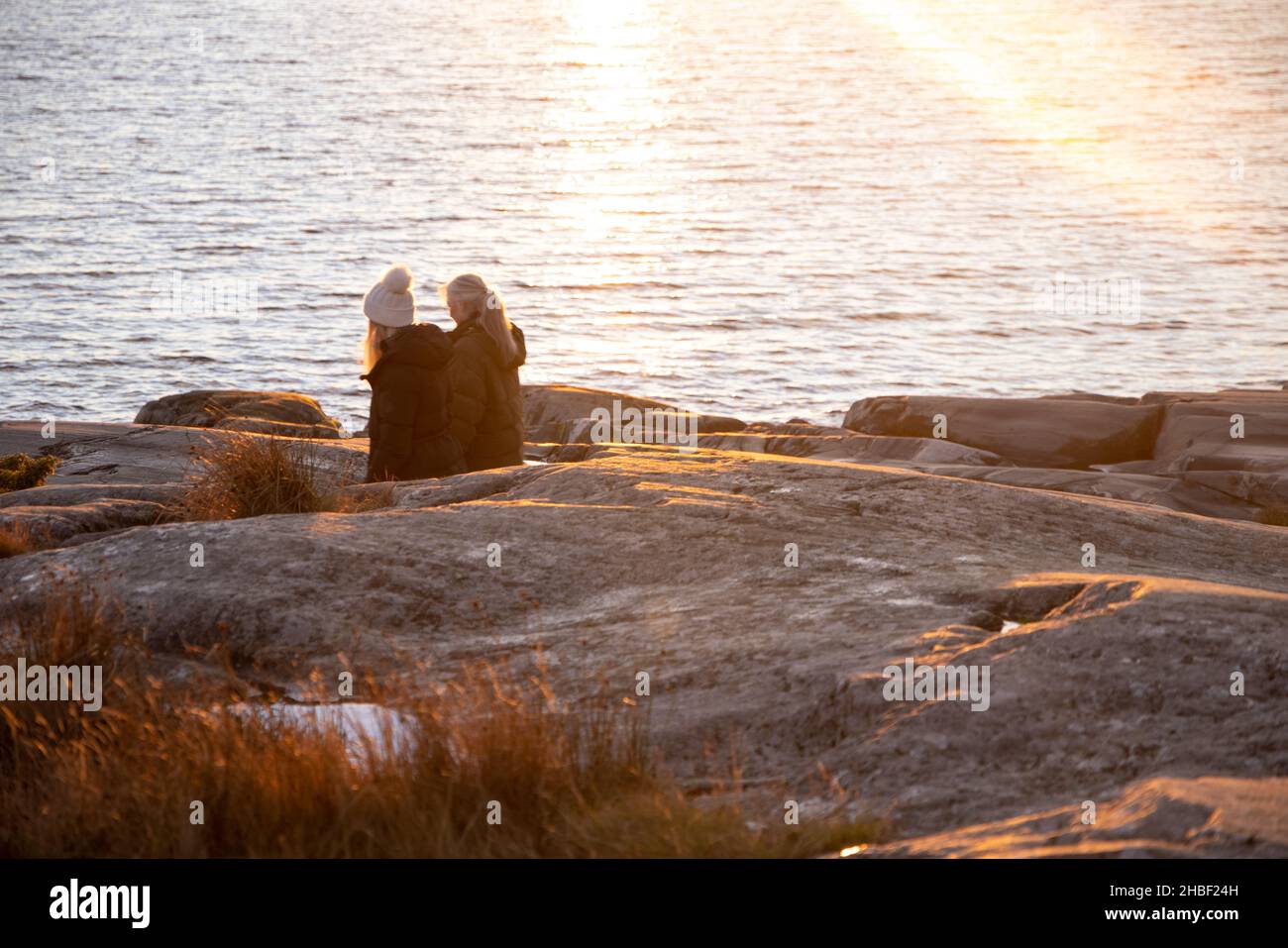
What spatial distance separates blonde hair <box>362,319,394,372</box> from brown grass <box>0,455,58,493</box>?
3698 mm

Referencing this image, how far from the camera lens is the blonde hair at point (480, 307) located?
962 centimetres

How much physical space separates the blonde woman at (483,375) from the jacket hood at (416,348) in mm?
443

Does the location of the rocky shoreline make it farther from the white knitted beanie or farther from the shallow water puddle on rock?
the white knitted beanie

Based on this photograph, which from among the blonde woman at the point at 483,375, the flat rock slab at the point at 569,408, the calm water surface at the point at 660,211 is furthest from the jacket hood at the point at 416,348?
the calm water surface at the point at 660,211


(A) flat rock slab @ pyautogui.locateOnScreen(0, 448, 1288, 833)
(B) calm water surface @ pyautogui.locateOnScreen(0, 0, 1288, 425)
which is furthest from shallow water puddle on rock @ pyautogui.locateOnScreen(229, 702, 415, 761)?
(B) calm water surface @ pyautogui.locateOnScreen(0, 0, 1288, 425)

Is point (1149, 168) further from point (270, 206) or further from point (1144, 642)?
point (1144, 642)

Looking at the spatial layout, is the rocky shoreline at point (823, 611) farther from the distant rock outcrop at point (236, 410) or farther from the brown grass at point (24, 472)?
the distant rock outcrop at point (236, 410)

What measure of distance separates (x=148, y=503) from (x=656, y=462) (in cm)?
337

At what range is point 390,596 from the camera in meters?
6.73

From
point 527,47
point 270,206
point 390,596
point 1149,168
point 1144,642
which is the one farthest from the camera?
point 527,47

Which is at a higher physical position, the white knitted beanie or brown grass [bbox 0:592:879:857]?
the white knitted beanie

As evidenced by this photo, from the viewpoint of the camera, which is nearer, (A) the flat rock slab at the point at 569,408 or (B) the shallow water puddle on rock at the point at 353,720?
(B) the shallow water puddle on rock at the point at 353,720

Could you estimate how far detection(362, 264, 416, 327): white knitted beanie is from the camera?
9.17m

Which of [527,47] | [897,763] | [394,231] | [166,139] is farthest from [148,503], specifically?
[527,47]
